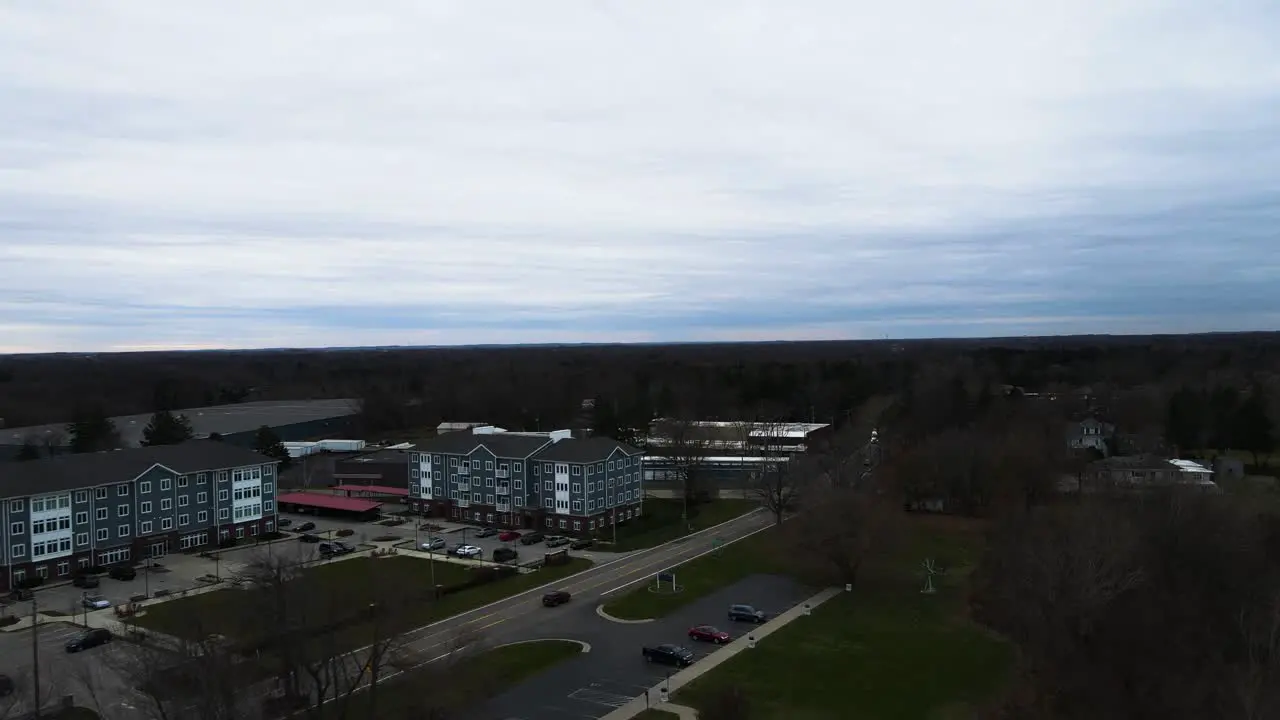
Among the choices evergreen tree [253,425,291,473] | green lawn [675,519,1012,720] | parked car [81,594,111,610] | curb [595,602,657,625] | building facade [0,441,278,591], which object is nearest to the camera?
green lawn [675,519,1012,720]

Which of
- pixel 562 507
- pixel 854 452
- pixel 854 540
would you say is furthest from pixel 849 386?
pixel 854 540

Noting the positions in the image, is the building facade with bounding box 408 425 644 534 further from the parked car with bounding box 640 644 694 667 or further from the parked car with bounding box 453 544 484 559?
the parked car with bounding box 640 644 694 667

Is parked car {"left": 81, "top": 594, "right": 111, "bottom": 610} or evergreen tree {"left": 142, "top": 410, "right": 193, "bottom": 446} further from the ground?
evergreen tree {"left": 142, "top": 410, "right": 193, "bottom": 446}

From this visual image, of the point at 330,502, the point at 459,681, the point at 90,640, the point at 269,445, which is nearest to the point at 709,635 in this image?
the point at 459,681

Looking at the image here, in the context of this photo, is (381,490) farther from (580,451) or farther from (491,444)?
(580,451)

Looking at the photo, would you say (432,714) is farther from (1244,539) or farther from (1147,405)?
(1147,405)

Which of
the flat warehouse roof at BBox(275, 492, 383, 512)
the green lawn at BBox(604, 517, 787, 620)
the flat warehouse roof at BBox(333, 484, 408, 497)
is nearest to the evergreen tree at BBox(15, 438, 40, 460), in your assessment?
the flat warehouse roof at BBox(275, 492, 383, 512)
